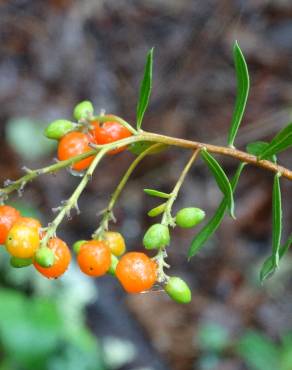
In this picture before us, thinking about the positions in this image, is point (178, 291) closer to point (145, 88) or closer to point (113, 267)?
point (113, 267)

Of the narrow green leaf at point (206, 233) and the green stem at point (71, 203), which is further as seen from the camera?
the narrow green leaf at point (206, 233)

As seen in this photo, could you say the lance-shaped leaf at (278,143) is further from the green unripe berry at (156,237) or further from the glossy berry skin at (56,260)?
the glossy berry skin at (56,260)

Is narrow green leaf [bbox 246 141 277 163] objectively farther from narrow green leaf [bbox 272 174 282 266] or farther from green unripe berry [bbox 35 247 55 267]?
green unripe berry [bbox 35 247 55 267]

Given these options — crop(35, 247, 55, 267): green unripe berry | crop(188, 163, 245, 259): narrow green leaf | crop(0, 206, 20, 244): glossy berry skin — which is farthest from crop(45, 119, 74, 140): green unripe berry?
crop(188, 163, 245, 259): narrow green leaf

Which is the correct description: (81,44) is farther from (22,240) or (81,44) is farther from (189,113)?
(22,240)

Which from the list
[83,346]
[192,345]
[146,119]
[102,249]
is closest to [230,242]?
[192,345]

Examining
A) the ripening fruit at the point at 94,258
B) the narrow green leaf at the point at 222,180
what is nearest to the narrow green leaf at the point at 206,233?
the narrow green leaf at the point at 222,180

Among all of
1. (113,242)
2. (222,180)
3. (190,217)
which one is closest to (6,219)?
(113,242)
